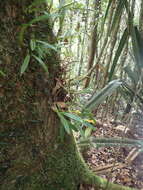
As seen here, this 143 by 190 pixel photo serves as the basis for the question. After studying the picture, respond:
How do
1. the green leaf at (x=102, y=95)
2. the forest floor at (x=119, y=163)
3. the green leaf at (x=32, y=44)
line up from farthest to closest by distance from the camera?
the forest floor at (x=119, y=163) < the green leaf at (x=102, y=95) < the green leaf at (x=32, y=44)

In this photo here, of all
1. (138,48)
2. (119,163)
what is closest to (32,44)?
(138,48)

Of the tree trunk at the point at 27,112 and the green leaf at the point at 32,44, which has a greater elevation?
the green leaf at the point at 32,44

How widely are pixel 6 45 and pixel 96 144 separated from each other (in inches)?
27.7

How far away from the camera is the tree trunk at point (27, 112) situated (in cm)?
56

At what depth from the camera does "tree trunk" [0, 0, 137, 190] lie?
0.56 meters

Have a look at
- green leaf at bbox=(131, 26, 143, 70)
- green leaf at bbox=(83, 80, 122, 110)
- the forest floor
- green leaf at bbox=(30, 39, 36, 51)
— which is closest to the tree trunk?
green leaf at bbox=(30, 39, 36, 51)

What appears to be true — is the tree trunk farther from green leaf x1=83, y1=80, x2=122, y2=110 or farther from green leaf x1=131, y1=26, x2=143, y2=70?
green leaf x1=131, y1=26, x2=143, y2=70

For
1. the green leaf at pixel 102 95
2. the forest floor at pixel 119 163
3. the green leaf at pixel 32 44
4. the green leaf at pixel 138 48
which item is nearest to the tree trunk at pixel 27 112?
the green leaf at pixel 32 44

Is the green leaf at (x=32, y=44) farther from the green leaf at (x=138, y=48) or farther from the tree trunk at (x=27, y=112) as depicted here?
the green leaf at (x=138, y=48)

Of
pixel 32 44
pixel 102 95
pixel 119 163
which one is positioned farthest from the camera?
pixel 119 163

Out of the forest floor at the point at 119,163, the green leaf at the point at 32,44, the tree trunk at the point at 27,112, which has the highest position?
the green leaf at the point at 32,44

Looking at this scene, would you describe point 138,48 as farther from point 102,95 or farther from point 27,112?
point 27,112

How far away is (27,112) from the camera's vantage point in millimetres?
623

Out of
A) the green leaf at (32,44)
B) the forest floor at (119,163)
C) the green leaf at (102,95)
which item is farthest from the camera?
the forest floor at (119,163)
